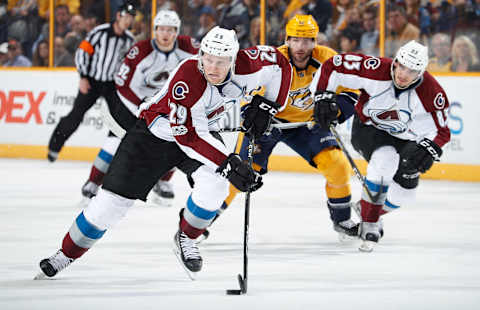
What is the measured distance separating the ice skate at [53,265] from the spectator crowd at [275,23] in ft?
16.5

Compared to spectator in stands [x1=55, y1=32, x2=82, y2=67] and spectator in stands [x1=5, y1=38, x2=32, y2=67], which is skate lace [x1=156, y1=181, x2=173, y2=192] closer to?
spectator in stands [x1=55, y1=32, x2=82, y2=67]

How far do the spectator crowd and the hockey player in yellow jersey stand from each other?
333cm

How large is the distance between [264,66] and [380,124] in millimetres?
933

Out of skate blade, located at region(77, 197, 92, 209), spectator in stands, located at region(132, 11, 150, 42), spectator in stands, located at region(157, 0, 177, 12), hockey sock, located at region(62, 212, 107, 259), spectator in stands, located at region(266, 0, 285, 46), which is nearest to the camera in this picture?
hockey sock, located at region(62, 212, 107, 259)

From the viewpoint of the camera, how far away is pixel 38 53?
989 cm

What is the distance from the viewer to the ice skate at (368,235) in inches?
183

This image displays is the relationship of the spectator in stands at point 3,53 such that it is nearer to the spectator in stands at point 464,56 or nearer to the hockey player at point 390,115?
the spectator in stands at point 464,56

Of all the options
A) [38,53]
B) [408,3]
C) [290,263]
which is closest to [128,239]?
[290,263]

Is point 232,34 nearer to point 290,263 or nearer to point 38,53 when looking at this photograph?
point 290,263

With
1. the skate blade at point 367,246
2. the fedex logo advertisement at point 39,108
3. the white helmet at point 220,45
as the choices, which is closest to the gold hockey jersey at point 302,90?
the skate blade at point 367,246

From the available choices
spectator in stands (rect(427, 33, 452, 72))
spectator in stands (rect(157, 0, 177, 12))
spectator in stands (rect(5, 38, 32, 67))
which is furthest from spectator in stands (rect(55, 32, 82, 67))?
spectator in stands (rect(427, 33, 452, 72))

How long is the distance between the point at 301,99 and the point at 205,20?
4466mm

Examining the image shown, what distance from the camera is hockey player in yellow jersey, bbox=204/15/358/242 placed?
15.8 ft

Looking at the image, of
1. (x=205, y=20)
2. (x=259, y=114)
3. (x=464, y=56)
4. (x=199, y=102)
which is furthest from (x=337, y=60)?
(x=205, y=20)
